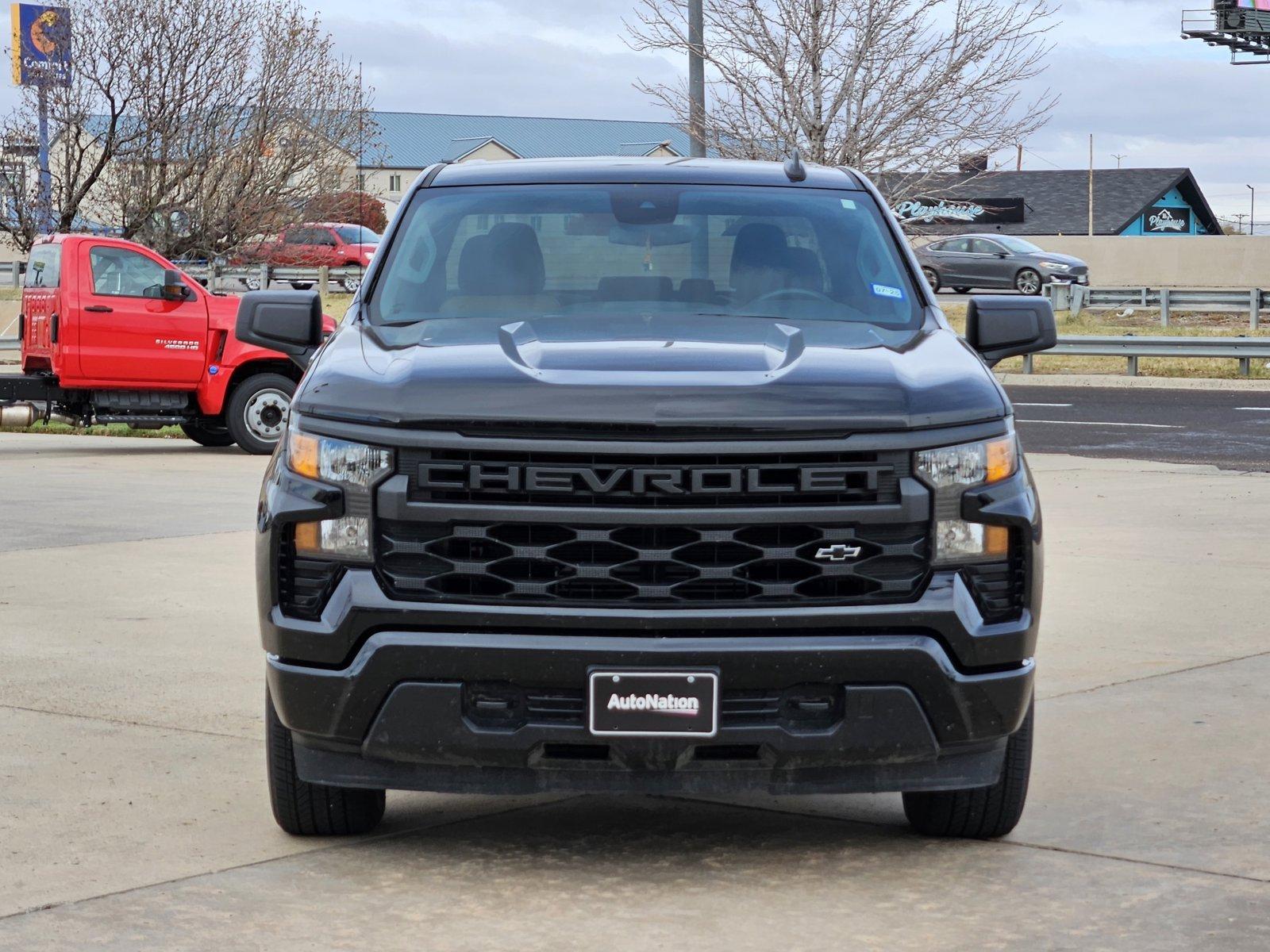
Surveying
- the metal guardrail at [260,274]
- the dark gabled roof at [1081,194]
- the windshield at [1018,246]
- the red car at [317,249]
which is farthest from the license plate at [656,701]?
the dark gabled roof at [1081,194]

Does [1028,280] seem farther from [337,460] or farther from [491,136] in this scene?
[491,136]

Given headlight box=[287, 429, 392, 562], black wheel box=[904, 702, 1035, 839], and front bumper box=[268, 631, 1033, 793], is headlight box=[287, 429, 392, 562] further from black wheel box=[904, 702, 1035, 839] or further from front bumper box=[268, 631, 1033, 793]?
black wheel box=[904, 702, 1035, 839]

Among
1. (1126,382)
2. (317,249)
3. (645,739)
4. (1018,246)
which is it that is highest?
(1018,246)

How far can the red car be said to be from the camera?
35.6m

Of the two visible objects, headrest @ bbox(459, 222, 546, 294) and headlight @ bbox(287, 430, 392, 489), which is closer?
headlight @ bbox(287, 430, 392, 489)

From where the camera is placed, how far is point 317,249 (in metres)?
37.9

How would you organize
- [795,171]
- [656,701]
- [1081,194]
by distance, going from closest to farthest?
[656,701] < [795,171] < [1081,194]

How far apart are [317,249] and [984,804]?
34192mm

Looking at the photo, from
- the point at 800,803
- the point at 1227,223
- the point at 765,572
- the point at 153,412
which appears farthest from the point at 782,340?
the point at 1227,223

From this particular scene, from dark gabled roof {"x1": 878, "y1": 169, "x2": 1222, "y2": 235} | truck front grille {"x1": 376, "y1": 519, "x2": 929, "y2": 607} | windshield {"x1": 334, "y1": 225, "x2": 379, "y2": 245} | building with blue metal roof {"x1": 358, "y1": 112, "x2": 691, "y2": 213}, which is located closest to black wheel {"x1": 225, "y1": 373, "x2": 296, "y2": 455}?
truck front grille {"x1": 376, "y1": 519, "x2": 929, "y2": 607}

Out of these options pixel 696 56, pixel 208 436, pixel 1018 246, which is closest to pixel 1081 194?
pixel 1018 246

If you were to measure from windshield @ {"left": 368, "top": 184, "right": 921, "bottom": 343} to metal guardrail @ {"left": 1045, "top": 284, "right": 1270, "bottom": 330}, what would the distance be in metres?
27.2

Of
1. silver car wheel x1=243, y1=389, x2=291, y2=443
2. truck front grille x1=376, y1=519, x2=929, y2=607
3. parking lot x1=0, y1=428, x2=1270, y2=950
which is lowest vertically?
parking lot x1=0, y1=428, x2=1270, y2=950

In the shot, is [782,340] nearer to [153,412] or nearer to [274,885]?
[274,885]
